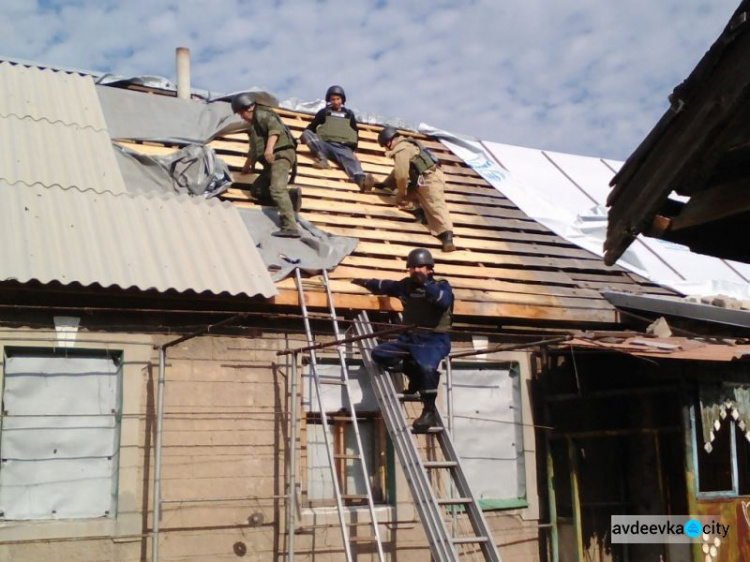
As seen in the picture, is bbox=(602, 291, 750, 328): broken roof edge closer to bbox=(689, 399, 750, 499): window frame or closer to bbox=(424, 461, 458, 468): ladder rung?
bbox=(689, 399, 750, 499): window frame

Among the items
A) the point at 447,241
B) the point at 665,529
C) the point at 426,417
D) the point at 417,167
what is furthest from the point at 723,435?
the point at 417,167

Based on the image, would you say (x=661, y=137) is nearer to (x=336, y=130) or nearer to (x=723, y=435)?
(x=723, y=435)

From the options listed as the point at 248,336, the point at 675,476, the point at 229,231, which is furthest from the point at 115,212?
the point at 675,476

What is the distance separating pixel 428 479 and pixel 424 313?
1408mm

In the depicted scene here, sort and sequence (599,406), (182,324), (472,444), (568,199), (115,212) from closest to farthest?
(182,324), (115,212), (472,444), (599,406), (568,199)

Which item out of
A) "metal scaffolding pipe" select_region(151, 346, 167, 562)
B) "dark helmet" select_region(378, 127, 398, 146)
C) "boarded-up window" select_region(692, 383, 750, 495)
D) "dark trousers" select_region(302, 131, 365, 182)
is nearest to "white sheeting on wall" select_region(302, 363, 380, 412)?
"metal scaffolding pipe" select_region(151, 346, 167, 562)

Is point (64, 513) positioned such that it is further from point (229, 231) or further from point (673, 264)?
point (673, 264)

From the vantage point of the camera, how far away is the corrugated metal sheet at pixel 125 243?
7.07 metres

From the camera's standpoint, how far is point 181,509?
23.4 feet

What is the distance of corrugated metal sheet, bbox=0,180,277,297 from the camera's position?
23.2 ft

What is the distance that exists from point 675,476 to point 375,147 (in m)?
5.36

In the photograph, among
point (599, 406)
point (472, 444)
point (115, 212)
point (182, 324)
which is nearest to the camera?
point (182, 324)

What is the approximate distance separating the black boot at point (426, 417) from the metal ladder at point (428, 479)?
0.06 metres

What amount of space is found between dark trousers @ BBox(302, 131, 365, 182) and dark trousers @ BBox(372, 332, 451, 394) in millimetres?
3145
